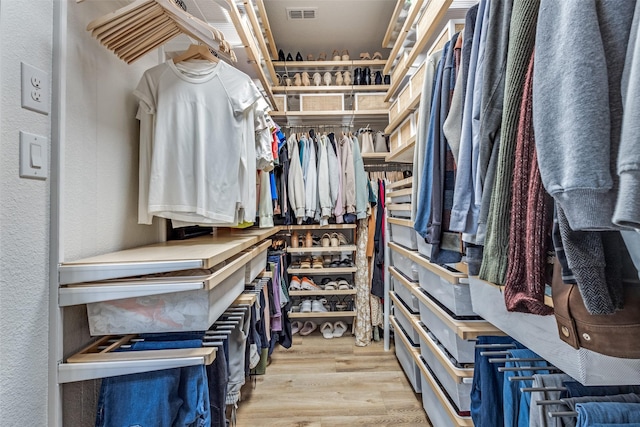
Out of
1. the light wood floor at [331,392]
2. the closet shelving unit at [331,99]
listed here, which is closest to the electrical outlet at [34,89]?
the light wood floor at [331,392]

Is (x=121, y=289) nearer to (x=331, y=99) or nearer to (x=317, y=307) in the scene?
(x=317, y=307)

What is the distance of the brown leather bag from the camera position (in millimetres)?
521

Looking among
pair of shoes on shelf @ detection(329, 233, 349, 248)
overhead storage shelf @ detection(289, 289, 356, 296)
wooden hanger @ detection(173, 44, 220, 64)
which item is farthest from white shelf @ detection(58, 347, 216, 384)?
pair of shoes on shelf @ detection(329, 233, 349, 248)

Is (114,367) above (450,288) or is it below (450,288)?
below

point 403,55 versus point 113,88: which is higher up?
point 403,55

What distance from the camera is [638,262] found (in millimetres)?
485

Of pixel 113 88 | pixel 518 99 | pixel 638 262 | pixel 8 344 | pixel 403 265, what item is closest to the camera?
pixel 638 262

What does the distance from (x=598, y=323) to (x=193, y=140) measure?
123cm

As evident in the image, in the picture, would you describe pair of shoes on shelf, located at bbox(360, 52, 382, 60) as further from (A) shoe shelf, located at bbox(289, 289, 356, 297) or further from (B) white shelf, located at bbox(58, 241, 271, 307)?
(B) white shelf, located at bbox(58, 241, 271, 307)

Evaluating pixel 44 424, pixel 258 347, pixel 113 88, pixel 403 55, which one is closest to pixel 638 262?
pixel 44 424

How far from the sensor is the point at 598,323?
54 centimetres

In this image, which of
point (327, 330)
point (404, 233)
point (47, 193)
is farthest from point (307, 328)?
point (47, 193)

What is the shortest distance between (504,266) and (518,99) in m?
0.32

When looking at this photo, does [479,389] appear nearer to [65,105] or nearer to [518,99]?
[518,99]
